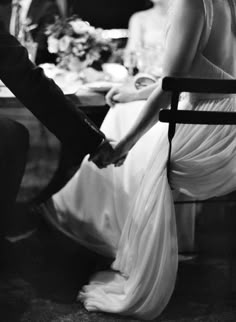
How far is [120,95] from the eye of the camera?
229 centimetres

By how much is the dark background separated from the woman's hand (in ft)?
7.54

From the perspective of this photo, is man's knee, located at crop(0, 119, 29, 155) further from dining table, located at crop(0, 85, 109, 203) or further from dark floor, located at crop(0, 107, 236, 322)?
dark floor, located at crop(0, 107, 236, 322)

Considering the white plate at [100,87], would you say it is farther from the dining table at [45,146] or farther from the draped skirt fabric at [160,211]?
the draped skirt fabric at [160,211]

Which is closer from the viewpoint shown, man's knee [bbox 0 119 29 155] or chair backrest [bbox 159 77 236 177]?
chair backrest [bbox 159 77 236 177]

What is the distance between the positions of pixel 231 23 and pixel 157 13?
1.61 meters

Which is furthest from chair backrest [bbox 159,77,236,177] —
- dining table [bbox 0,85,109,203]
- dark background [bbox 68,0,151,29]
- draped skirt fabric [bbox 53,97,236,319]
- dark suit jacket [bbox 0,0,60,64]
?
dark background [bbox 68,0,151,29]

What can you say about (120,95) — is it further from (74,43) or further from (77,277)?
(77,277)

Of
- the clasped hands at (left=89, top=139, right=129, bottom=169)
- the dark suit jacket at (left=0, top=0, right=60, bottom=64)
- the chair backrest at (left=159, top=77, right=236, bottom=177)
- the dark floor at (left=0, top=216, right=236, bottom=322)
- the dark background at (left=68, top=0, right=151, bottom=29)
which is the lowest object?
the dark floor at (left=0, top=216, right=236, bottom=322)

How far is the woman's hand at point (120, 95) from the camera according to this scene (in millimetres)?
2275

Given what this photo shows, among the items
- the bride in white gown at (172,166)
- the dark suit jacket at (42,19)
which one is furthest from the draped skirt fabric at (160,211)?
the dark suit jacket at (42,19)

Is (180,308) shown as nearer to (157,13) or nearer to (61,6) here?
(157,13)

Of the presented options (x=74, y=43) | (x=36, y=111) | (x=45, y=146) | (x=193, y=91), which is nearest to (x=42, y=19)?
(x=45, y=146)

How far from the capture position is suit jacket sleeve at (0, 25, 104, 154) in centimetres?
196

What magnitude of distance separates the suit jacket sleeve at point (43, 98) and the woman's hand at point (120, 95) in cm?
25
